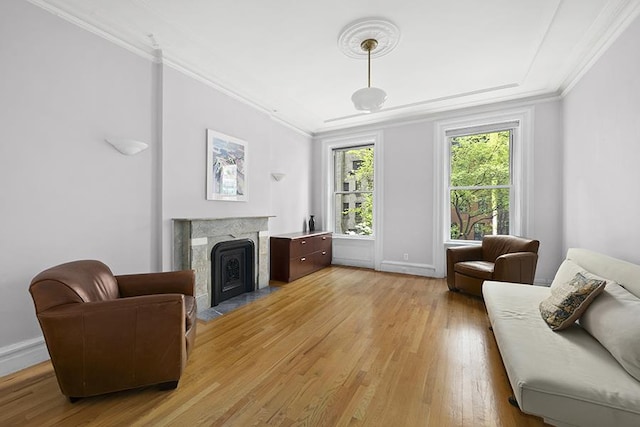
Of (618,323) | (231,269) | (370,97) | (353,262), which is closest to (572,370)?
(618,323)

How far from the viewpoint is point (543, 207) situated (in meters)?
3.98

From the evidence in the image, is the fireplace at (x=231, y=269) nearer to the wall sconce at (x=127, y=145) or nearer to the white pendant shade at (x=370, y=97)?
the wall sconce at (x=127, y=145)

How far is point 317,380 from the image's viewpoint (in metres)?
1.90

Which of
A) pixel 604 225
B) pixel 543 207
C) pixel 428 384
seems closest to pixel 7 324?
pixel 428 384

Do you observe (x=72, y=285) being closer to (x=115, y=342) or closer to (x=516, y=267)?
(x=115, y=342)

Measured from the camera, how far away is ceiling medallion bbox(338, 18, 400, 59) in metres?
2.51

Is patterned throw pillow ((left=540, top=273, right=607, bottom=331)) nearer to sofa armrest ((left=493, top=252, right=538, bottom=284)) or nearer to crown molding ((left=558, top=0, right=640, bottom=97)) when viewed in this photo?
sofa armrest ((left=493, top=252, right=538, bottom=284))

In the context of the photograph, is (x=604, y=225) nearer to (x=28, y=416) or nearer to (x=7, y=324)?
(x=28, y=416)

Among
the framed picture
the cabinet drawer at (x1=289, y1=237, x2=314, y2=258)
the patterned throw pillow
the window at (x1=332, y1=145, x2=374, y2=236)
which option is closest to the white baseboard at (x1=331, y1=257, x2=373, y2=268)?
the window at (x1=332, y1=145, x2=374, y2=236)

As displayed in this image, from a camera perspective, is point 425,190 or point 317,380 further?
point 425,190

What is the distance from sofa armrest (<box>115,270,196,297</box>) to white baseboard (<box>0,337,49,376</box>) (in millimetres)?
724

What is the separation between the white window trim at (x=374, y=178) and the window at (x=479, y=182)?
1220mm

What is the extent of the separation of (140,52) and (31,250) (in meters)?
2.08

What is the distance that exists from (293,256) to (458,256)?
8.15 ft
